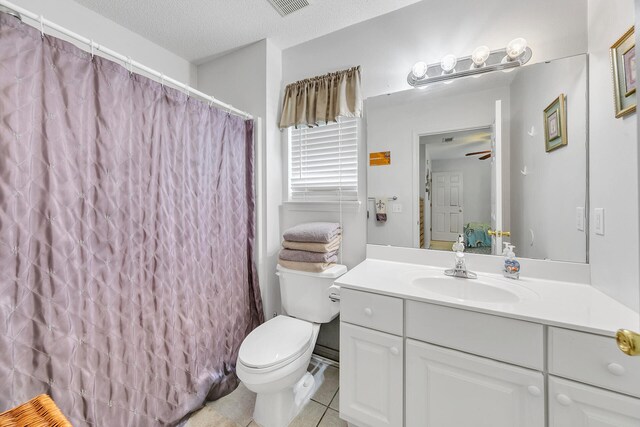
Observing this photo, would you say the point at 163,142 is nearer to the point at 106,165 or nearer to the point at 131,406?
the point at 106,165

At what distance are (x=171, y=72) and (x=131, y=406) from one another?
2.23 metres

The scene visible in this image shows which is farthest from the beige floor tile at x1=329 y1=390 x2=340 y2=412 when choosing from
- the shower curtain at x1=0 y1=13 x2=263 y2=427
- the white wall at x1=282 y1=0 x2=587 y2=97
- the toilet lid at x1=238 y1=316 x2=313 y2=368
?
the white wall at x1=282 y1=0 x2=587 y2=97

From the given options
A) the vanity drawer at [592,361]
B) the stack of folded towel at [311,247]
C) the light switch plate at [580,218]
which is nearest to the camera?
the vanity drawer at [592,361]

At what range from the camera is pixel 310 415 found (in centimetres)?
143

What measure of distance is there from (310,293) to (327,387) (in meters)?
0.61

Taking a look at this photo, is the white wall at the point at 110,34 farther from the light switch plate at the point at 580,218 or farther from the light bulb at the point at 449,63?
the light switch plate at the point at 580,218

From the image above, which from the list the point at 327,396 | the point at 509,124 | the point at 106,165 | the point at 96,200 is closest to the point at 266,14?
the point at 106,165

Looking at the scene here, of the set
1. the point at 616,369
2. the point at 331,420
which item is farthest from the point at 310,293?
the point at 616,369

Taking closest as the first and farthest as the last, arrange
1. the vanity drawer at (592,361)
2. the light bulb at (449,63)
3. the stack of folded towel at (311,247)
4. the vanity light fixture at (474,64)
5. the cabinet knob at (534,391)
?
the vanity drawer at (592,361) < the cabinet knob at (534,391) < the vanity light fixture at (474,64) < the light bulb at (449,63) < the stack of folded towel at (311,247)

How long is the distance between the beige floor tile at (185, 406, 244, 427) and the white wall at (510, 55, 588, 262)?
1816 mm

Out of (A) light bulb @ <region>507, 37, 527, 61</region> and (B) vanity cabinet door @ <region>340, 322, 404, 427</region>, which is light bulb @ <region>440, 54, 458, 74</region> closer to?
(A) light bulb @ <region>507, 37, 527, 61</region>

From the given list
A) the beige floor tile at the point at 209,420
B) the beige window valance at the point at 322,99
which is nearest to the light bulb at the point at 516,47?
the beige window valance at the point at 322,99

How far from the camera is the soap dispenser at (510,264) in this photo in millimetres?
1264

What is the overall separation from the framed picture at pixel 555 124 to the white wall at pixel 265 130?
1629mm
